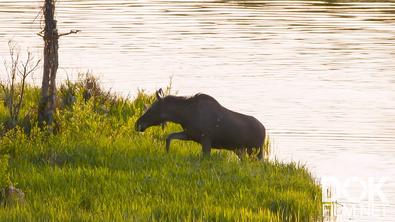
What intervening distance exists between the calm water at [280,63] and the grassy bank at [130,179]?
1060 mm

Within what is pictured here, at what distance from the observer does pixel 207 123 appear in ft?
57.5

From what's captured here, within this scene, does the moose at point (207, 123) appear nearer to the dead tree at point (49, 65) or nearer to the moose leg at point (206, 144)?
the moose leg at point (206, 144)

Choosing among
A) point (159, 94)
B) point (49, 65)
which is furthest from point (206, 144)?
point (49, 65)

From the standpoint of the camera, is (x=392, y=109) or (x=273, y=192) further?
(x=392, y=109)

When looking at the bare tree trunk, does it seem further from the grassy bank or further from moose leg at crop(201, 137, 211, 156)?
moose leg at crop(201, 137, 211, 156)

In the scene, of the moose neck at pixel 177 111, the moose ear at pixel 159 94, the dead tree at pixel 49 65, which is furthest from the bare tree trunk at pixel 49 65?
the moose neck at pixel 177 111

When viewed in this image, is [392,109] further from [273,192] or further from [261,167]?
[273,192]

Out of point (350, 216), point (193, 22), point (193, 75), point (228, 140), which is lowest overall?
point (350, 216)

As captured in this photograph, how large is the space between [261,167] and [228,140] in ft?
2.42

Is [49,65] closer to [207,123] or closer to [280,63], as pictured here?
[207,123]

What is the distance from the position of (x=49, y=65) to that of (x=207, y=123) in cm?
317

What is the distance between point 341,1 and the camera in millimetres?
64312

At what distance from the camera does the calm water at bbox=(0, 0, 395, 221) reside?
20234mm

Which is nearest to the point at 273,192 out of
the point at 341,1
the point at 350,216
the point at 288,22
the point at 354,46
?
the point at 350,216
